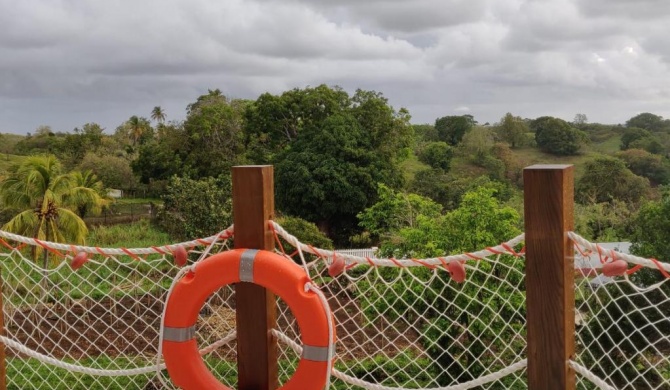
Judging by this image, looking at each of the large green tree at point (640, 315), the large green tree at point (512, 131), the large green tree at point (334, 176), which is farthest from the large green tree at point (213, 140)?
the large green tree at point (512, 131)

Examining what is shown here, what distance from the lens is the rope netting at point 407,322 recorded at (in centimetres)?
193

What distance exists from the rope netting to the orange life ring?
0.10m

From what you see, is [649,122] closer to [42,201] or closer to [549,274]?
[42,201]

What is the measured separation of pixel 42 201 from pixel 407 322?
28.7ft

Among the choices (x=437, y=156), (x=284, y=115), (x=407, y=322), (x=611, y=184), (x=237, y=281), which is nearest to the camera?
(x=237, y=281)

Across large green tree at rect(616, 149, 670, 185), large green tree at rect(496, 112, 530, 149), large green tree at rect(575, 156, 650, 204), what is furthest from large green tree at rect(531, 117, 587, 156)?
large green tree at rect(575, 156, 650, 204)

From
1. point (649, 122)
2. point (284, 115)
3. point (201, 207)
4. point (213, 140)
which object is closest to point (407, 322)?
point (201, 207)

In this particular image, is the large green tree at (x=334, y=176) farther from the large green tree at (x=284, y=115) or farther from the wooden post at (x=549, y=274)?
the wooden post at (x=549, y=274)

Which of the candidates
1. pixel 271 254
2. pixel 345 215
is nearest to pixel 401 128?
pixel 345 215

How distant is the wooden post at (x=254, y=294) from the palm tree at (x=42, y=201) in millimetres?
8708

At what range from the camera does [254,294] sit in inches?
72.5

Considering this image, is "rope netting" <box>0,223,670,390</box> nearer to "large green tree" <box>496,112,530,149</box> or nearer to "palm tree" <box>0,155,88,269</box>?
"palm tree" <box>0,155,88,269</box>

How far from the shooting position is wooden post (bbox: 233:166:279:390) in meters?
1.84

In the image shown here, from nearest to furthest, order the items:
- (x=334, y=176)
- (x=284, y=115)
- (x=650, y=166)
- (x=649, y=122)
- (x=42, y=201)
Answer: (x=42, y=201) → (x=334, y=176) → (x=284, y=115) → (x=650, y=166) → (x=649, y=122)
